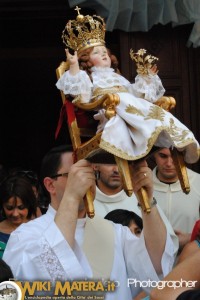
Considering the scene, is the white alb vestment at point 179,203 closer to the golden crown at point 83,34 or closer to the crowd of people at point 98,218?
the crowd of people at point 98,218

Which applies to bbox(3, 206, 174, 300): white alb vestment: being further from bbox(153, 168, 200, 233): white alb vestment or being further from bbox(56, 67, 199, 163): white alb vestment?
bbox(153, 168, 200, 233): white alb vestment

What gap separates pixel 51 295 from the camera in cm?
309

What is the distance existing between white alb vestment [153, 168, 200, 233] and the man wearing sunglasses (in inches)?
49.8

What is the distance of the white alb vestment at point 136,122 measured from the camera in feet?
10.6

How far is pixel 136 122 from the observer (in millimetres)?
3303

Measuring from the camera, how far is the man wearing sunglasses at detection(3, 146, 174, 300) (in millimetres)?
3182

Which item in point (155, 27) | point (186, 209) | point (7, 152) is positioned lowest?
point (7, 152)

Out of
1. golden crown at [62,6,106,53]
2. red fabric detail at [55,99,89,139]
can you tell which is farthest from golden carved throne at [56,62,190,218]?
golden crown at [62,6,106,53]

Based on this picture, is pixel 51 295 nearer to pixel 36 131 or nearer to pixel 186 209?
pixel 186 209

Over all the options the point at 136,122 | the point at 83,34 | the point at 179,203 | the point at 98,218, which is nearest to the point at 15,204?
the point at 98,218

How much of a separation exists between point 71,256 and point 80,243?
33 cm

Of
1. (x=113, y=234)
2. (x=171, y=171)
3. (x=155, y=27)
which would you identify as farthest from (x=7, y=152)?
(x=113, y=234)

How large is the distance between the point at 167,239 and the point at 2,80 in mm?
5430

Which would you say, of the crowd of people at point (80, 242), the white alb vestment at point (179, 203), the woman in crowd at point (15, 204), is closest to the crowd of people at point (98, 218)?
the crowd of people at point (80, 242)
